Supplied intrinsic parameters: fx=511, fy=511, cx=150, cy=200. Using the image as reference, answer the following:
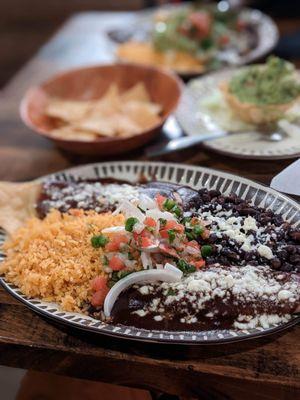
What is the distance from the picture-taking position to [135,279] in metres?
1.35

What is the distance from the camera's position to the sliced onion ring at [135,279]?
133cm

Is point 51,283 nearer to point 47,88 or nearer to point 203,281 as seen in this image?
point 203,281

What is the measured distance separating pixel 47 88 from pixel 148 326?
4.92ft

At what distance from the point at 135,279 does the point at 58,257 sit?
257mm

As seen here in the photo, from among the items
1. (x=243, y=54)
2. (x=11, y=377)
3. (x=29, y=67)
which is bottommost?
(x=11, y=377)

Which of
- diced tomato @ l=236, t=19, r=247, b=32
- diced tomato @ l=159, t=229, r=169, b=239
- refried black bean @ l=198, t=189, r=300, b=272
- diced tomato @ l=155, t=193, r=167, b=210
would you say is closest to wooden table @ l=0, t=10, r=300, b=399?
refried black bean @ l=198, t=189, r=300, b=272

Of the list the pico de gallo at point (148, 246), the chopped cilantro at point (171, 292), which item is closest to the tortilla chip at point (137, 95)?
the pico de gallo at point (148, 246)

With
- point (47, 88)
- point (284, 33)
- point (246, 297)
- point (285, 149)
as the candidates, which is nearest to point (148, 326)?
point (246, 297)

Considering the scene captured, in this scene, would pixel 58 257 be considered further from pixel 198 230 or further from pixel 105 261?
pixel 198 230

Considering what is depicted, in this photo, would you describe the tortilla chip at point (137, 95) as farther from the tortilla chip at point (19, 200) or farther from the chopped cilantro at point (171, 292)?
the chopped cilantro at point (171, 292)

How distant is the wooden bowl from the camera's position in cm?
202

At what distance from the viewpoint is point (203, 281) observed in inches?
51.7

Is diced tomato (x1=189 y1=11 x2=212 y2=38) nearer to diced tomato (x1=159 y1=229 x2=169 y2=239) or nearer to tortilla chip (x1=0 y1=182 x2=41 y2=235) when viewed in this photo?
tortilla chip (x1=0 y1=182 x2=41 y2=235)

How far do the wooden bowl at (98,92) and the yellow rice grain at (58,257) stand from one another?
45 cm
